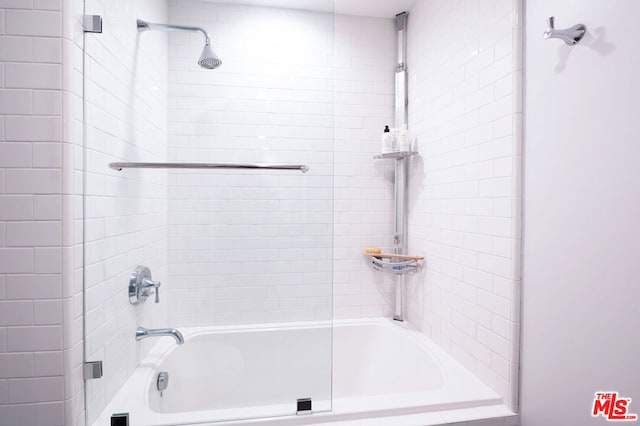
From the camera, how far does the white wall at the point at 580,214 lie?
86 cm

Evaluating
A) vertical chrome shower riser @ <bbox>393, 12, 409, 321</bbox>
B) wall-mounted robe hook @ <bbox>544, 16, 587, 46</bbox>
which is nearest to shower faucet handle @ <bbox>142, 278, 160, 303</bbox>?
vertical chrome shower riser @ <bbox>393, 12, 409, 321</bbox>

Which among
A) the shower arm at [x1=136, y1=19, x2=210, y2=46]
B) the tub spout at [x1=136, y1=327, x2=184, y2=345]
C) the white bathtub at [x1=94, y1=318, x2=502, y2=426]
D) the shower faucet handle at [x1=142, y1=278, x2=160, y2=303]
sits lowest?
the white bathtub at [x1=94, y1=318, x2=502, y2=426]

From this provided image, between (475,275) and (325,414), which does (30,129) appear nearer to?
(325,414)

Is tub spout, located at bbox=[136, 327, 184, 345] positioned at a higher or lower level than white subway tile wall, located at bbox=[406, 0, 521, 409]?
lower

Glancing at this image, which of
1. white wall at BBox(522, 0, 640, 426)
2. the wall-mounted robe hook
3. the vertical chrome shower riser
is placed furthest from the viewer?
the vertical chrome shower riser

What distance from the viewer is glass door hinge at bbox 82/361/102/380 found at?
1090 mm

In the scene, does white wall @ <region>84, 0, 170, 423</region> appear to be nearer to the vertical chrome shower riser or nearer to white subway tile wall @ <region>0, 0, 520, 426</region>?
white subway tile wall @ <region>0, 0, 520, 426</region>

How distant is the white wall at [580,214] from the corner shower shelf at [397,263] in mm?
763

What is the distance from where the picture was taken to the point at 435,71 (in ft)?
5.83

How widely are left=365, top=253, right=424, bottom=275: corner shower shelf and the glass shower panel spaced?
0.65 metres

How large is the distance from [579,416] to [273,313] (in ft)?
3.84

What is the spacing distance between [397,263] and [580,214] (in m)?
1.10

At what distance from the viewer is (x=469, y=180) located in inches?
58.4

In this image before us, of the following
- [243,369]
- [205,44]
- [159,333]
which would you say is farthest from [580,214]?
[159,333]
